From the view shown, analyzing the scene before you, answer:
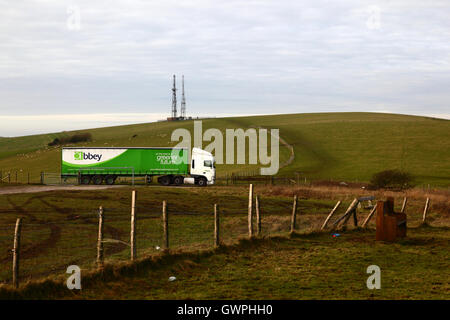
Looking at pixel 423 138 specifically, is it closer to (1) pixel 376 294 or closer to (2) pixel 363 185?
(2) pixel 363 185

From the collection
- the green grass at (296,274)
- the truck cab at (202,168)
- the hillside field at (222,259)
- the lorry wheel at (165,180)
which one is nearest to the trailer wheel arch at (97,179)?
the lorry wheel at (165,180)

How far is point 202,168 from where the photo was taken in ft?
183

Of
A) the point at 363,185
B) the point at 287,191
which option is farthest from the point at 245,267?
the point at 363,185

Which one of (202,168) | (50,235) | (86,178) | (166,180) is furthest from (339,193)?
(50,235)

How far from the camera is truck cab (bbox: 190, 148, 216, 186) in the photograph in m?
55.6

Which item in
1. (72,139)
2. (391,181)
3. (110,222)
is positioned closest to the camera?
(110,222)

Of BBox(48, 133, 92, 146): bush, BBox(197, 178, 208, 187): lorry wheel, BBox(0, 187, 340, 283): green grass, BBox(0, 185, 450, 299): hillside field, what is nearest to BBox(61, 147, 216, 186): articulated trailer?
BBox(197, 178, 208, 187): lorry wheel

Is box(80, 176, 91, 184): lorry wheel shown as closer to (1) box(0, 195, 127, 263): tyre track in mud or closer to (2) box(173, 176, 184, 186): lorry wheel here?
(2) box(173, 176, 184, 186): lorry wheel

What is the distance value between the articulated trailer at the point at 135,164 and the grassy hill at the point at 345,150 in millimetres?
11708

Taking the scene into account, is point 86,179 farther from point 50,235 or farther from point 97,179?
point 50,235

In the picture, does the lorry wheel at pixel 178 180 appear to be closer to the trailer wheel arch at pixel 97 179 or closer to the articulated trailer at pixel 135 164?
the articulated trailer at pixel 135 164

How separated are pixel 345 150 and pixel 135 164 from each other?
38050 mm

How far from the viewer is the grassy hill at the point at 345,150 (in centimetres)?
6694

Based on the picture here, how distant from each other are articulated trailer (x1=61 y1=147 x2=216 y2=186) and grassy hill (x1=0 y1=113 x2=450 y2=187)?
11708mm
